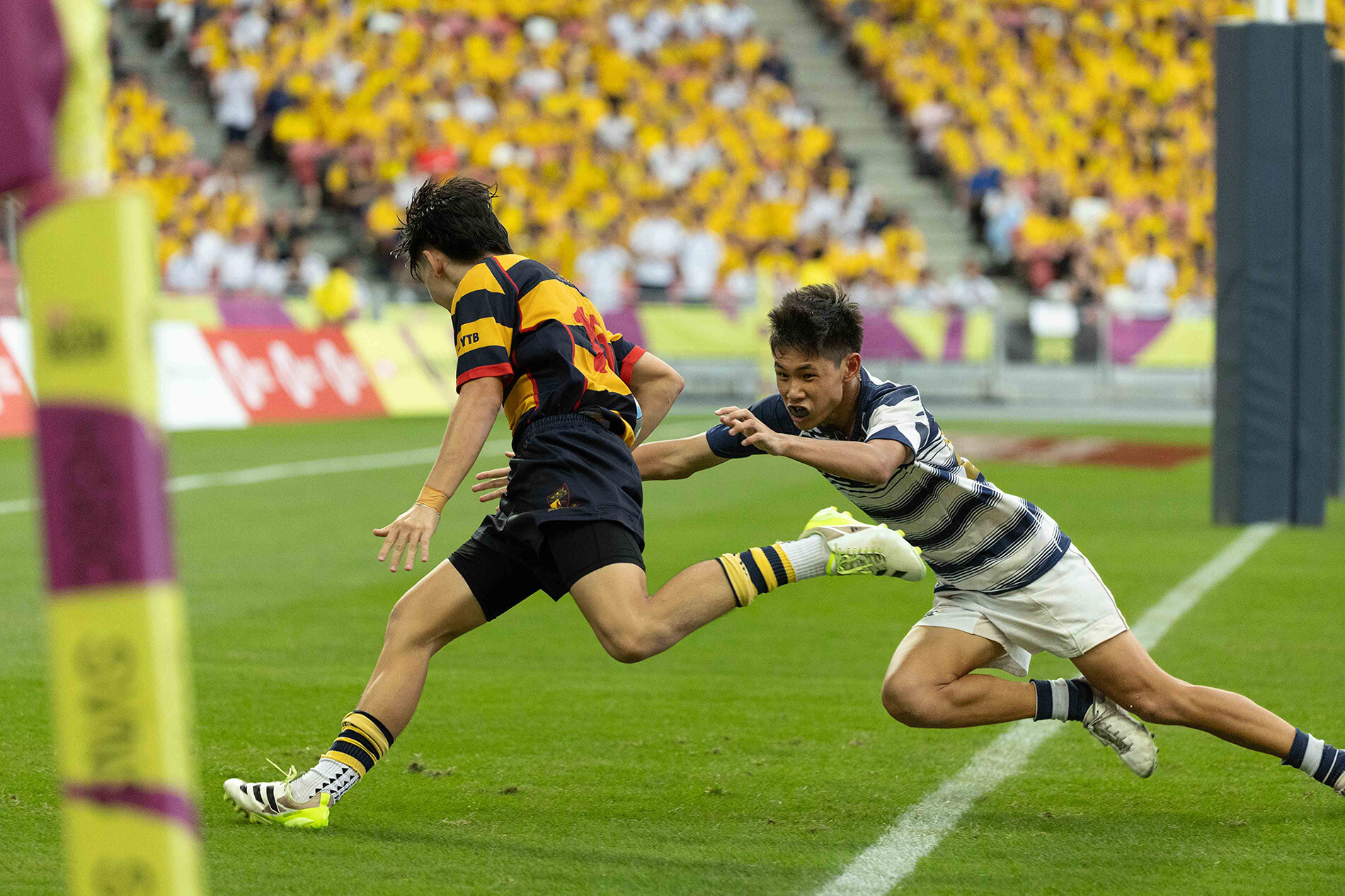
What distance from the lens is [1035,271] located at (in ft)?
86.5

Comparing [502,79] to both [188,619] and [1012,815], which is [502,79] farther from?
[1012,815]

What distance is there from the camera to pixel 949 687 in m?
4.72

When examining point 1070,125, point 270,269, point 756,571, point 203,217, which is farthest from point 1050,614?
point 1070,125

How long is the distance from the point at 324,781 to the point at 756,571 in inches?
53.0

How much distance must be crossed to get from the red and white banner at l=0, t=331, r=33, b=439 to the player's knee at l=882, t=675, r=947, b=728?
14862 mm

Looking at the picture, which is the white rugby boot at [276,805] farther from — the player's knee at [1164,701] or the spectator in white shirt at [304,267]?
the spectator in white shirt at [304,267]

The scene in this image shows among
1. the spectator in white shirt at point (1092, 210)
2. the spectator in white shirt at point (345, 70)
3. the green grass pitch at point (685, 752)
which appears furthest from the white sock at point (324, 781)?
the spectator in white shirt at point (345, 70)

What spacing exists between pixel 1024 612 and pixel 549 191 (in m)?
22.9

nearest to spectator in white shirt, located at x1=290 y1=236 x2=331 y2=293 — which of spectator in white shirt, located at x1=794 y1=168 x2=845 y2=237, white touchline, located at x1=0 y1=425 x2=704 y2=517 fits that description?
white touchline, located at x1=0 y1=425 x2=704 y2=517

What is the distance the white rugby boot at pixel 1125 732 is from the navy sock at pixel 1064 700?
0.02 meters

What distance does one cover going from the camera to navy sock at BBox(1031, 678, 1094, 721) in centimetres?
476

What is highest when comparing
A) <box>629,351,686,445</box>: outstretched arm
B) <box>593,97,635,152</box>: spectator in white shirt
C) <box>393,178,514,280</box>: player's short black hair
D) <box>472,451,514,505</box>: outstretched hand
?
<box>593,97,635,152</box>: spectator in white shirt

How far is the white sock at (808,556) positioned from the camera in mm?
4766

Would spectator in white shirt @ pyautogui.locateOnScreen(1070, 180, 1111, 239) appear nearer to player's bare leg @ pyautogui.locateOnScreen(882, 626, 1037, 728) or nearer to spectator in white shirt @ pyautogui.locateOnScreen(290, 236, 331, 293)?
spectator in white shirt @ pyautogui.locateOnScreen(290, 236, 331, 293)
